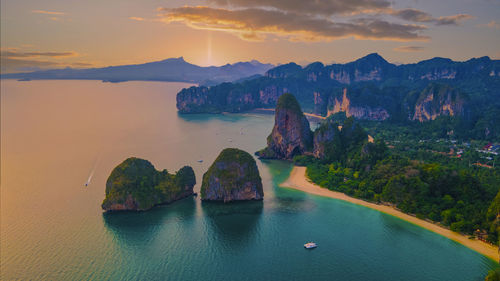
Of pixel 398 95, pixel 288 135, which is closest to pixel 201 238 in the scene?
pixel 288 135

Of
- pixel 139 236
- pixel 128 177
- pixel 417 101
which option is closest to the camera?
pixel 139 236

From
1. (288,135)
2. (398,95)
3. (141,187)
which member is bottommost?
(141,187)

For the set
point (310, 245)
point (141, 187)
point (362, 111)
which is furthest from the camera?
point (362, 111)

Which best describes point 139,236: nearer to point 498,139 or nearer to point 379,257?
point 379,257

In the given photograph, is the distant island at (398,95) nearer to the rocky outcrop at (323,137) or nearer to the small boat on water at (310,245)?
the rocky outcrop at (323,137)

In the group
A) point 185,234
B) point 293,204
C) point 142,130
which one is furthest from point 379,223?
point 142,130

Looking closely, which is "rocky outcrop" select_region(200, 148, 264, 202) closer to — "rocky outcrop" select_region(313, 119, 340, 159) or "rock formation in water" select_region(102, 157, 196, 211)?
"rock formation in water" select_region(102, 157, 196, 211)

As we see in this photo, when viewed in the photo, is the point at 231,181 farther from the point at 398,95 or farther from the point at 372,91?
the point at 398,95
